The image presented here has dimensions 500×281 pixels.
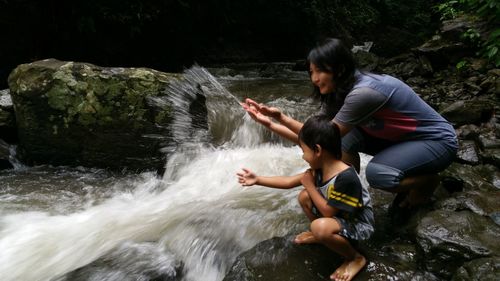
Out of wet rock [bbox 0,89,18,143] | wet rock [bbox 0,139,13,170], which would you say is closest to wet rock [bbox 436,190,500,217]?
wet rock [bbox 0,139,13,170]

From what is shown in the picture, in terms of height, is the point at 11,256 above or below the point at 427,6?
below

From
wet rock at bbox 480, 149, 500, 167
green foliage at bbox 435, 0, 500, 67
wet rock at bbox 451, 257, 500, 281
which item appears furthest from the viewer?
green foliage at bbox 435, 0, 500, 67

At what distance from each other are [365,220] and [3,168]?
4254mm

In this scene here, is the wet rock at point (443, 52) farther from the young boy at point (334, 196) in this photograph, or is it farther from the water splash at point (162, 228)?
the young boy at point (334, 196)

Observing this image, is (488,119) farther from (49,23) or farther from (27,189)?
(49,23)

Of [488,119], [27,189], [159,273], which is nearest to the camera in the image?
[159,273]

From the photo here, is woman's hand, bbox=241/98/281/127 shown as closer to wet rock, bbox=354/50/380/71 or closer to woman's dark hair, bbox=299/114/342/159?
woman's dark hair, bbox=299/114/342/159

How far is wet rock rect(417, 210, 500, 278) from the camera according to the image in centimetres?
268

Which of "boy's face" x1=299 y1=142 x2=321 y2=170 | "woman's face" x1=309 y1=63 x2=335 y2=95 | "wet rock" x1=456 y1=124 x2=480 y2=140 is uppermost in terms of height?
"woman's face" x1=309 y1=63 x2=335 y2=95

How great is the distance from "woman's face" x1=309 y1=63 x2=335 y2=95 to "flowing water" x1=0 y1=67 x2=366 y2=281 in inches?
47.4

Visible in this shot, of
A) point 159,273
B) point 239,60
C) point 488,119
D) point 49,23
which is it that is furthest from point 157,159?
point 239,60

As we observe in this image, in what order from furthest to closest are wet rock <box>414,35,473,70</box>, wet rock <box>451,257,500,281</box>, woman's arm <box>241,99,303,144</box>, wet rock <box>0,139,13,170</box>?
wet rock <box>414,35,473,70</box> < wet rock <box>0,139,13,170</box> < woman's arm <box>241,99,303,144</box> < wet rock <box>451,257,500,281</box>

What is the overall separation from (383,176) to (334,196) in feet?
2.08

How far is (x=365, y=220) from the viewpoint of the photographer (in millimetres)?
2625
